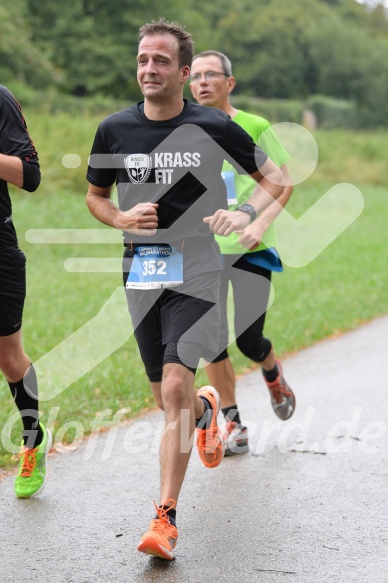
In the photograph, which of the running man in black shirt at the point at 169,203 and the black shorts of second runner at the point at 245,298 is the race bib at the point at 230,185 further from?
the running man in black shirt at the point at 169,203

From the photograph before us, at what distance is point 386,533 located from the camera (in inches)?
173

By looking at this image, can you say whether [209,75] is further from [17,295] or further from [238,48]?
[238,48]

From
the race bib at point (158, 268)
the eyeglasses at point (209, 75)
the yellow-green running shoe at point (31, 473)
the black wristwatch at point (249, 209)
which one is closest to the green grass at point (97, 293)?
the yellow-green running shoe at point (31, 473)

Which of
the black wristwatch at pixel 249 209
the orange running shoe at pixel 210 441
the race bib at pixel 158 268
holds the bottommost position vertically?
the orange running shoe at pixel 210 441

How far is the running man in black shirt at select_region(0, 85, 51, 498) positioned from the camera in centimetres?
464

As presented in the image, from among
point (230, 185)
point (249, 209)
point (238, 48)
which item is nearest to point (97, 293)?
point (230, 185)

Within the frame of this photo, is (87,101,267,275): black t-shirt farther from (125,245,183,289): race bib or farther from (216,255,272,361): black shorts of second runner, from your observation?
(216,255,272,361): black shorts of second runner

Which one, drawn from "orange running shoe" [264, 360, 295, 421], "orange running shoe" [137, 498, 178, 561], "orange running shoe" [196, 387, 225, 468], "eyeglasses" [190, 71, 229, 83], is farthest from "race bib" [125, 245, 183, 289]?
"orange running shoe" [264, 360, 295, 421]

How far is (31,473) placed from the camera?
5082 millimetres

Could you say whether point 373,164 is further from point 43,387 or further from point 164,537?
point 164,537

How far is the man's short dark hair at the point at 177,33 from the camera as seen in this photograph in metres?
4.68

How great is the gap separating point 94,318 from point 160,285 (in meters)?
6.31

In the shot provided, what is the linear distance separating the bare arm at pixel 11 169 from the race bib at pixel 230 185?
1.67m

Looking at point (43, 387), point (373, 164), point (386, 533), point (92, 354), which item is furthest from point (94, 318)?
point (373, 164)
